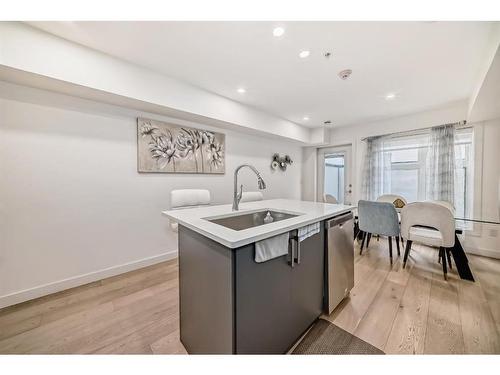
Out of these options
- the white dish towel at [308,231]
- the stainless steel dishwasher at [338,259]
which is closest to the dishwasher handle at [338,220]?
the stainless steel dishwasher at [338,259]

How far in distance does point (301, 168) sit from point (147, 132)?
3856mm

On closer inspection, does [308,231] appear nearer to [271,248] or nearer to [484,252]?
[271,248]

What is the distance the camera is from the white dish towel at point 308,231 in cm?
125

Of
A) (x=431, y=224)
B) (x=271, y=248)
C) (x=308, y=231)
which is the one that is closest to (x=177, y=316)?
(x=271, y=248)

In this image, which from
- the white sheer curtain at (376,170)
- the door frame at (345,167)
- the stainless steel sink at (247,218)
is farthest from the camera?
the door frame at (345,167)

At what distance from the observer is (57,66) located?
1689 millimetres

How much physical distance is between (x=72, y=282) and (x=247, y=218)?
2.06 meters

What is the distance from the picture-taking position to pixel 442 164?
3.20 metres

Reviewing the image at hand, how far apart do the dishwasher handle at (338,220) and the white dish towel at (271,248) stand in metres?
0.57

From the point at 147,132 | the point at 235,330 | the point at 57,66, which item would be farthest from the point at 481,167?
the point at 57,66

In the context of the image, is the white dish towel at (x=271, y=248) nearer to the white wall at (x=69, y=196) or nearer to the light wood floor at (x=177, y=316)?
the light wood floor at (x=177, y=316)

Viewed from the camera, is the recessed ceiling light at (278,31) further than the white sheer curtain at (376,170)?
No
